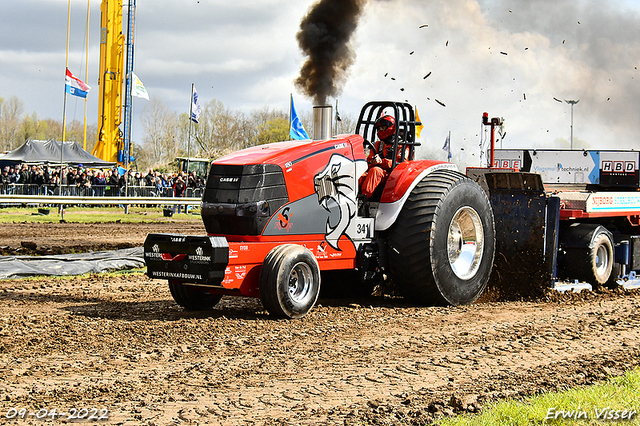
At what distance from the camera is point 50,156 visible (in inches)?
1491

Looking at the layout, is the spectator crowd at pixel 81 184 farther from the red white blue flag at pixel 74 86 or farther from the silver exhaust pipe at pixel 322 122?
the silver exhaust pipe at pixel 322 122

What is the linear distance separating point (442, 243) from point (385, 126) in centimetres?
158

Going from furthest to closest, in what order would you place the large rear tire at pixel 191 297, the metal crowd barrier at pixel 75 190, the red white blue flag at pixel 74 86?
the red white blue flag at pixel 74 86 < the metal crowd barrier at pixel 75 190 < the large rear tire at pixel 191 297

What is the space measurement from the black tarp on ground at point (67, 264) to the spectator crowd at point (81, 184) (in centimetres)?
1573

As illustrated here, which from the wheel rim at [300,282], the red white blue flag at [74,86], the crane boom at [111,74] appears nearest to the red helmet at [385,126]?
the wheel rim at [300,282]

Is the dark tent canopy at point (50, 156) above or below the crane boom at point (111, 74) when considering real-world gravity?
below

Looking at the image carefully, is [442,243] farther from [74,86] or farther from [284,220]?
[74,86]

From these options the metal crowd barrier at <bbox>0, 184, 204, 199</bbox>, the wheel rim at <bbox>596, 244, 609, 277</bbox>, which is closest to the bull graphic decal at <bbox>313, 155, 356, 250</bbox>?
the wheel rim at <bbox>596, 244, 609, 277</bbox>

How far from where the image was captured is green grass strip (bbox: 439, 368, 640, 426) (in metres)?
4.30

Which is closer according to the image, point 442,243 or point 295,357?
point 295,357

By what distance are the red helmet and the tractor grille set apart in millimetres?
1825

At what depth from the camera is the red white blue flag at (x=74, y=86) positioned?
30875mm

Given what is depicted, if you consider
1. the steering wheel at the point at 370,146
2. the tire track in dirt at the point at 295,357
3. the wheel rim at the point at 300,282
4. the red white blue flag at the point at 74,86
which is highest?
the red white blue flag at the point at 74,86

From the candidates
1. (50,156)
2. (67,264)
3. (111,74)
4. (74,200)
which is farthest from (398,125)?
(50,156)
